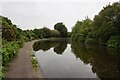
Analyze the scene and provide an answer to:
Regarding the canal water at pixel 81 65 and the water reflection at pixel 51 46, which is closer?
the canal water at pixel 81 65

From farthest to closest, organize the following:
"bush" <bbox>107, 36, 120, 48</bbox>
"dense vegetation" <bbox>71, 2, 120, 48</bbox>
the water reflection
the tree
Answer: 1. the tree
2. "dense vegetation" <bbox>71, 2, 120, 48</bbox>
3. "bush" <bbox>107, 36, 120, 48</bbox>
4. the water reflection

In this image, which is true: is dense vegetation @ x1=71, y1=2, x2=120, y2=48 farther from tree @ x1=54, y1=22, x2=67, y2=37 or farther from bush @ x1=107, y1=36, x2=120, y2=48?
tree @ x1=54, y1=22, x2=67, y2=37

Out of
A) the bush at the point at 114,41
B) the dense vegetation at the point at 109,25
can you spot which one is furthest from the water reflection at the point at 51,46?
the bush at the point at 114,41

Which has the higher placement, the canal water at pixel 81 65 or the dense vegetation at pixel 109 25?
the dense vegetation at pixel 109 25

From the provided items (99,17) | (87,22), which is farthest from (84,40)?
(99,17)

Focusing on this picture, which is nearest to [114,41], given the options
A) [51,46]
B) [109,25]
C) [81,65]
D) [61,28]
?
[109,25]

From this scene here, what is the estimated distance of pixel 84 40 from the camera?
67.5 meters

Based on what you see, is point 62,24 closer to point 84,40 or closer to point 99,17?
point 84,40

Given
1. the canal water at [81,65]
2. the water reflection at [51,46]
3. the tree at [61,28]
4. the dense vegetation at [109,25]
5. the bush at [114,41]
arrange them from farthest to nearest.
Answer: the tree at [61,28] → the dense vegetation at [109,25] → the bush at [114,41] → the water reflection at [51,46] → the canal water at [81,65]

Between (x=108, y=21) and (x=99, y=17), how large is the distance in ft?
10.7

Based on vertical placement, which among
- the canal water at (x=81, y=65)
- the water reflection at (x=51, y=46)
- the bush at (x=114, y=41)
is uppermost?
the bush at (x=114, y=41)

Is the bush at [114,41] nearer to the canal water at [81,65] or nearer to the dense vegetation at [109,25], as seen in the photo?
the dense vegetation at [109,25]

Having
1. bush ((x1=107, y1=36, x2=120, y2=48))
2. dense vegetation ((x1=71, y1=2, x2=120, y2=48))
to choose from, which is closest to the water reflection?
dense vegetation ((x1=71, y1=2, x2=120, y2=48))

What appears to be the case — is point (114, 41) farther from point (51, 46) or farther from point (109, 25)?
point (51, 46)
